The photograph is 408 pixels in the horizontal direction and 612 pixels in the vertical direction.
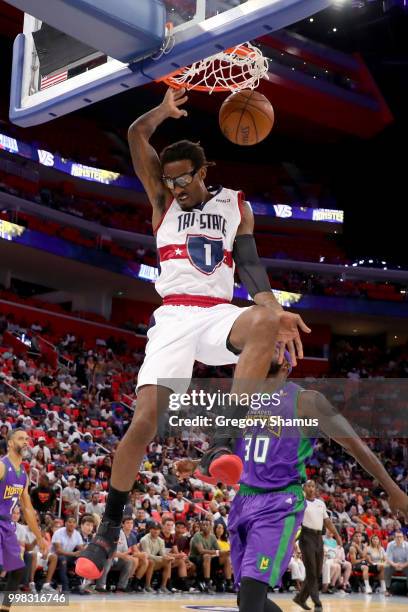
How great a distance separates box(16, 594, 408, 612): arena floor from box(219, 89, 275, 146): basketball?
236 inches

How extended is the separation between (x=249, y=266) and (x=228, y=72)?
2231 mm

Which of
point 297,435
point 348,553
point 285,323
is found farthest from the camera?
point 348,553

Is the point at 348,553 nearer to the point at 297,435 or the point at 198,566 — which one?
the point at 198,566

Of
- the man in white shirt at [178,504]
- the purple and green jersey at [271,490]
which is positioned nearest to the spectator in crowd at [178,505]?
the man in white shirt at [178,504]

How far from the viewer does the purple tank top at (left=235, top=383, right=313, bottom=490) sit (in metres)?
5.18

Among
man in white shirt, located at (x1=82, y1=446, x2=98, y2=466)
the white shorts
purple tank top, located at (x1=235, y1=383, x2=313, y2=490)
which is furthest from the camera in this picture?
man in white shirt, located at (x1=82, y1=446, x2=98, y2=466)

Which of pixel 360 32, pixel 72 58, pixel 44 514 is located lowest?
pixel 44 514

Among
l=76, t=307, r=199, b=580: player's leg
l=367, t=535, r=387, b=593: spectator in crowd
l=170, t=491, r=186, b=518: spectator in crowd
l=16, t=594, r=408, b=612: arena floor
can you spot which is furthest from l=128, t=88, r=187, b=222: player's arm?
l=367, t=535, r=387, b=593: spectator in crowd

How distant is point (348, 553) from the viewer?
15.8m

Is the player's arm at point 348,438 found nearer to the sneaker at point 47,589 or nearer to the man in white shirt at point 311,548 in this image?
the man in white shirt at point 311,548

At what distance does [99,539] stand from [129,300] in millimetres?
26857

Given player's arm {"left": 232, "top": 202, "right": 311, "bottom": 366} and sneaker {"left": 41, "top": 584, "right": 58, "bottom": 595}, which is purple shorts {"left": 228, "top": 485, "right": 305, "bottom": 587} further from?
sneaker {"left": 41, "top": 584, "right": 58, "bottom": 595}

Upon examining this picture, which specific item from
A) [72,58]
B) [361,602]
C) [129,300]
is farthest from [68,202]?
[72,58]

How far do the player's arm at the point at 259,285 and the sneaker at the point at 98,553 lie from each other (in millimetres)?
1164
